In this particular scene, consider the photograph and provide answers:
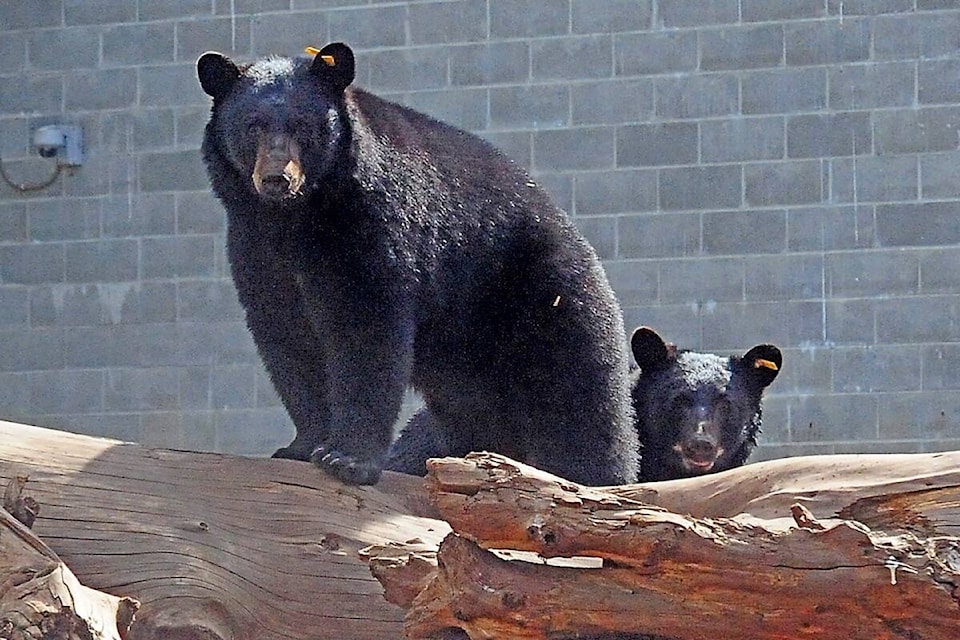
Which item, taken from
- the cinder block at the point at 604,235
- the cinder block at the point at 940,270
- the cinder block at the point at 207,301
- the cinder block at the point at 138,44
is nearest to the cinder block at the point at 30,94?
the cinder block at the point at 138,44

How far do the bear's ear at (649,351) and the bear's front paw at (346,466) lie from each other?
5.90ft

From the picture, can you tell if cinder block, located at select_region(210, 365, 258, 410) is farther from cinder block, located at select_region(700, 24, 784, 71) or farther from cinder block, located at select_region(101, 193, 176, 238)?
cinder block, located at select_region(700, 24, 784, 71)

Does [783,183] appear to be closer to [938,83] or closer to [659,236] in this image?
[659,236]

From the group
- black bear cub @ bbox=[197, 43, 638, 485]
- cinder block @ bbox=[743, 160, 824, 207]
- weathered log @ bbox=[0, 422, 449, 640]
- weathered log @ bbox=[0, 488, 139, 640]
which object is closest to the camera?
weathered log @ bbox=[0, 488, 139, 640]

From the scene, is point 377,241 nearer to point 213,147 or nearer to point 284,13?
point 213,147

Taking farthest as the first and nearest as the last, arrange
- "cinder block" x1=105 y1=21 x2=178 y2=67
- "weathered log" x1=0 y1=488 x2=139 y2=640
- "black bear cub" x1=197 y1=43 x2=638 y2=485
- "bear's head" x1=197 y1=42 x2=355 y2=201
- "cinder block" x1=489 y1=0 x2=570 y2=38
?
"cinder block" x1=105 y1=21 x2=178 y2=67
"cinder block" x1=489 y1=0 x2=570 y2=38
"black bear cub" x1=197 y1=43 x2=638 y2=485
"bear's head" x1=197 y1=42 x2=355 y2=201
"weathered log" x1=0 y1=488 x2=139 y2=640

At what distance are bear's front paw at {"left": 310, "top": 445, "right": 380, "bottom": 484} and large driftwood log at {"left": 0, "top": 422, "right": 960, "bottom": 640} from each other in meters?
0.03

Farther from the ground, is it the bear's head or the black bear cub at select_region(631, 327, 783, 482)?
the bear's head

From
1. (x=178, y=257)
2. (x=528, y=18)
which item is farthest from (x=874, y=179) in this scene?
(x=178, y=257)

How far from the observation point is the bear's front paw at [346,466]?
4.21m

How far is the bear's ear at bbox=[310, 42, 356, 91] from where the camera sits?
4.51 meters

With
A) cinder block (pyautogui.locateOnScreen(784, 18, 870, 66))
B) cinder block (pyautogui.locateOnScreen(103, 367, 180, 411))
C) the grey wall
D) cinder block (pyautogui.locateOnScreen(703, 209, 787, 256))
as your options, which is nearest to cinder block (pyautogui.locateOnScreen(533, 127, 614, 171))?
the grey wall

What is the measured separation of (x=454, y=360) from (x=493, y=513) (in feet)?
5.46

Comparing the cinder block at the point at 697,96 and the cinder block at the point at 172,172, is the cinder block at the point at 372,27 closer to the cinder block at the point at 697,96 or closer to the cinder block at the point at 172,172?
the cinder block at the point at 172,172
